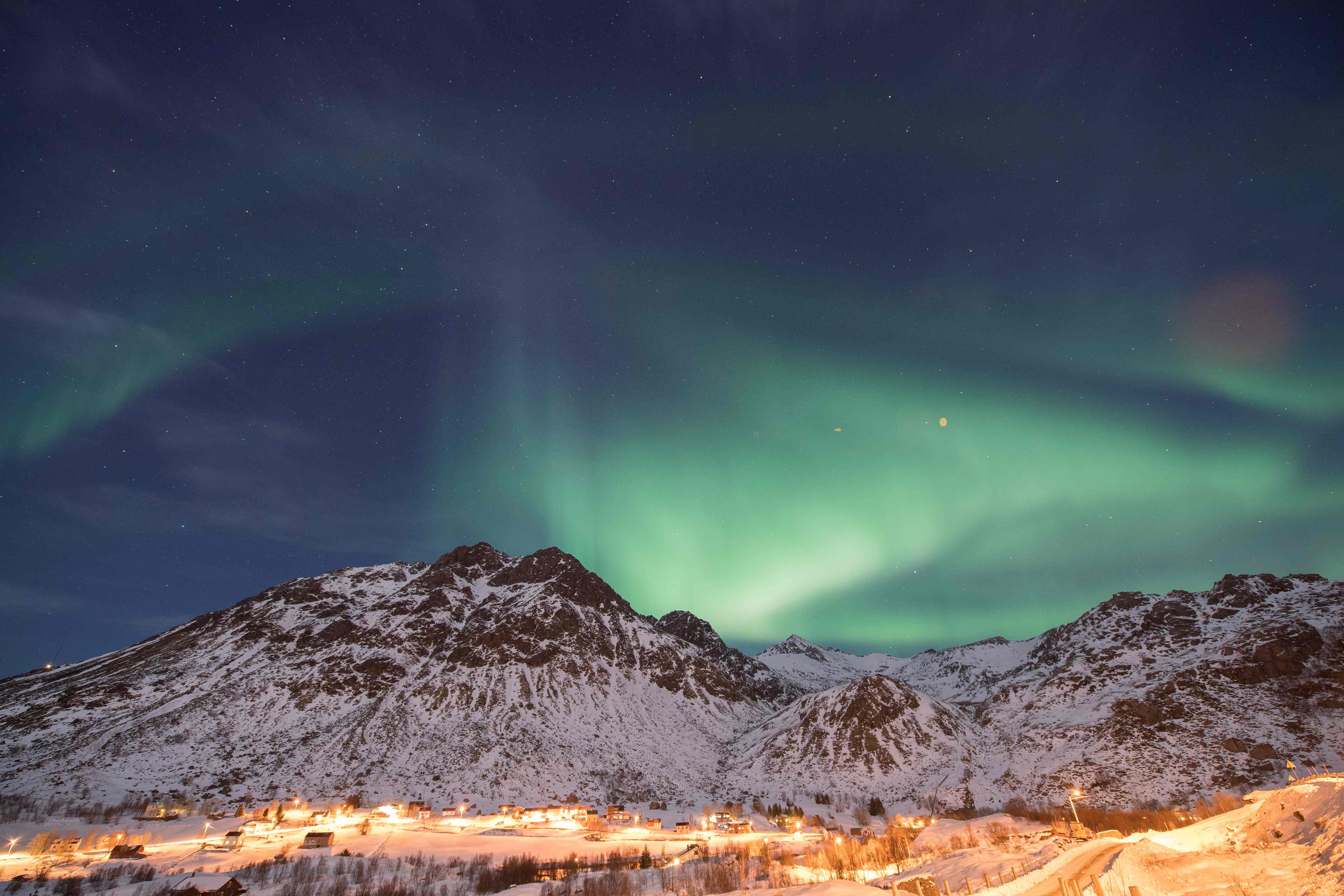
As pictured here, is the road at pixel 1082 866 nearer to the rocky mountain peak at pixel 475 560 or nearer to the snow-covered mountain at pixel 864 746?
the snow-covered mountain at pixel 864 746

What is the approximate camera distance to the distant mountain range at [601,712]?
68938 millimetres

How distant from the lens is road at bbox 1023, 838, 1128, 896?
22938 millimetres

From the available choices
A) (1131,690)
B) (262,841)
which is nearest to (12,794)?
(262,841)

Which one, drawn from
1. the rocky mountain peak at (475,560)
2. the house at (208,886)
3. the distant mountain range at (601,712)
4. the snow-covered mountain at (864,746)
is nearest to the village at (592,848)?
Result: the house at (208,886)

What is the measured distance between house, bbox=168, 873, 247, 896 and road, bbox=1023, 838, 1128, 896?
134ft

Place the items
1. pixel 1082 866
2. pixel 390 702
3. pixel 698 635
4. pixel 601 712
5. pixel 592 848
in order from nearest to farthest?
pixel 1082 866 < pixel 592 848 < pixel 390 702 < pixel 601 712 < pixel 698 635

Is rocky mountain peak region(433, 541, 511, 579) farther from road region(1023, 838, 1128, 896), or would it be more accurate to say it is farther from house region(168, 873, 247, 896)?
road region(1023, 838, 1128, 896)

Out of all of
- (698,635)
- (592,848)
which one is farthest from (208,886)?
(698,635)

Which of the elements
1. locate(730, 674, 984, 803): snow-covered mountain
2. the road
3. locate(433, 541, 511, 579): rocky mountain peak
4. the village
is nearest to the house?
the village

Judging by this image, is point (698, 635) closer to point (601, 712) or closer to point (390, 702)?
point (601, 712)

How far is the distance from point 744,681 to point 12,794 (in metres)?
133

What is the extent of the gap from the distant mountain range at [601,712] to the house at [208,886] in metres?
45.0

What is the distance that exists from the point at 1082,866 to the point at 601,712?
93.8 m

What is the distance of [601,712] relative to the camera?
354ft
